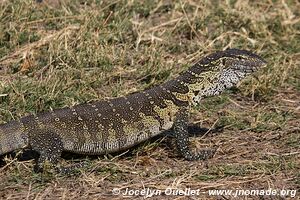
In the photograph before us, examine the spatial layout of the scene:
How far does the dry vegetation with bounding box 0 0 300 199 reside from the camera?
7062 millimetres

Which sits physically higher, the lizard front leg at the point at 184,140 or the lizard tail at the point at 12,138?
the lizard tail at the point at 12,138

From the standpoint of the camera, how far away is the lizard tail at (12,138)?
704cm

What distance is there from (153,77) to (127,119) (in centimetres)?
199

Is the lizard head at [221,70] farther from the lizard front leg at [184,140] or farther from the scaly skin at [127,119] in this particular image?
the lizard front leg at [184,140]

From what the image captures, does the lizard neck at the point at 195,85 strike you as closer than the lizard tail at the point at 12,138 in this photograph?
No

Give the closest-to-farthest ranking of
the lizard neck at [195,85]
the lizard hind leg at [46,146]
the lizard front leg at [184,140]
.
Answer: the lizard hind leg at [46,146] → the lizard front leg at [184,140] → the lizard neck at [195,85]

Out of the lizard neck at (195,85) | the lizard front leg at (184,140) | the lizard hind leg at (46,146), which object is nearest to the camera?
the lizard hind leg at (46,146)

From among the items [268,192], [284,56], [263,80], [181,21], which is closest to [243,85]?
[263,80]

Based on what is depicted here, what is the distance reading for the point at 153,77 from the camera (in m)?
9.46

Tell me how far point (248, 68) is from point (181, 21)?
10.5 ft

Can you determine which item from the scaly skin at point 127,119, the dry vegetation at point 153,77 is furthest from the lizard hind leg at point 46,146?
the dry vegetation at point 153,77

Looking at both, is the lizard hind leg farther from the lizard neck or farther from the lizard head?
the lizard head

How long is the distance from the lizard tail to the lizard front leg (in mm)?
1678

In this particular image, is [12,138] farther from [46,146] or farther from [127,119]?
[127,119]
